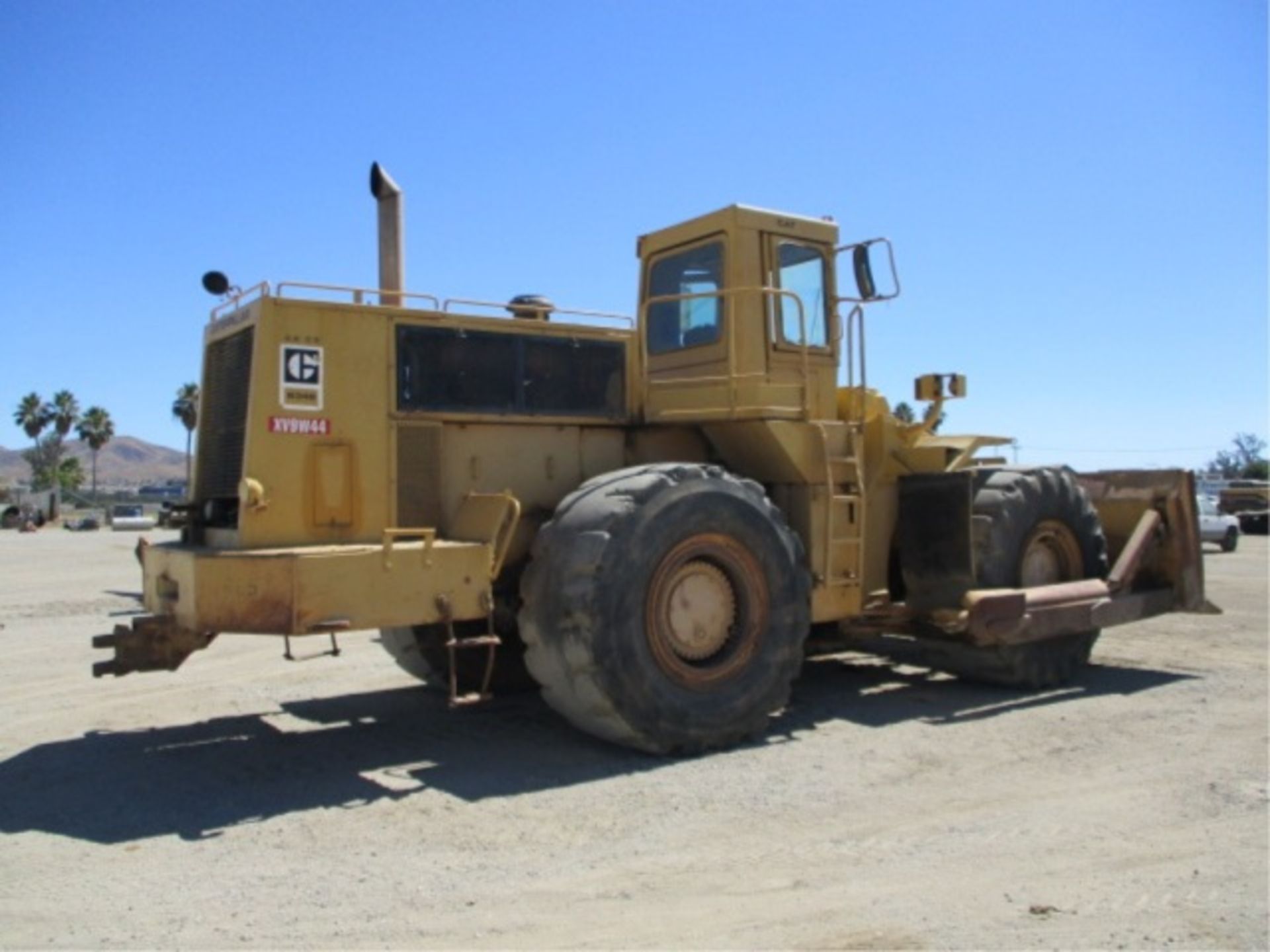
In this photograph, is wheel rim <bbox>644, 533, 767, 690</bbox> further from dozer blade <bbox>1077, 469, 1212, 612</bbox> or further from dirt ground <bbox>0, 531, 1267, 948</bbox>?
dozer blade <bbox>1077, 469, 1212, 612</bbox>

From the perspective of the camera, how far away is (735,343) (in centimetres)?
818

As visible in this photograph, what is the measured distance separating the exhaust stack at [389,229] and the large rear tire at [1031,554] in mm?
4835

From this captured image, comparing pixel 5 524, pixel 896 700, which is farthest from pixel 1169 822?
pixel 5 524

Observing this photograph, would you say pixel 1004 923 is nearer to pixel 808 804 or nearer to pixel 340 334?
pixel 808 804

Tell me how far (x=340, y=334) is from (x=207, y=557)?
1.65m

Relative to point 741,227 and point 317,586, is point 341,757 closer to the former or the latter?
point 317,586

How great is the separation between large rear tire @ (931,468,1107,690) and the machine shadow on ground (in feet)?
0.66

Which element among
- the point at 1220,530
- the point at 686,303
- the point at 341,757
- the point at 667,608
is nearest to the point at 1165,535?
the point at 686,303

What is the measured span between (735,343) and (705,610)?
80.6 inches

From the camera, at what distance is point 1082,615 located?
9078mm

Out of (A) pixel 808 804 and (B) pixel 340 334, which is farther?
(B) pixel 340 334

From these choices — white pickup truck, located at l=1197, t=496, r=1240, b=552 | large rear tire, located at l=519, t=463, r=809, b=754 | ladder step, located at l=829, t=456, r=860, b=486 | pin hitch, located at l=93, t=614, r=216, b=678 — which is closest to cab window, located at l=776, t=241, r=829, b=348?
ladder step, located at l=829, t=456, r=860, b=486

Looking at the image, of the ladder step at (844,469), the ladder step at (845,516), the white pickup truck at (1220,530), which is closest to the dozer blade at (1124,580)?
the ladder step at (845,516)

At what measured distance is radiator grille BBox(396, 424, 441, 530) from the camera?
7.20 m
